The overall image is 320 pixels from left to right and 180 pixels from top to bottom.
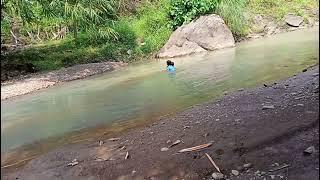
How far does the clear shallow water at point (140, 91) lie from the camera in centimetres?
968

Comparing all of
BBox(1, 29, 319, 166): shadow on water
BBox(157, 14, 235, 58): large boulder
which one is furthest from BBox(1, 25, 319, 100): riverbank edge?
BBox(157, 14, 235, 58): large boulder

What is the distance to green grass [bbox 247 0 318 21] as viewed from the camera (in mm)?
23750

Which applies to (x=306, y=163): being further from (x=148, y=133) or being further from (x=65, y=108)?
(x=65, y=108)

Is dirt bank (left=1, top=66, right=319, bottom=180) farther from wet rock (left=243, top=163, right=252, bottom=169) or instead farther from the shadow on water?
the shadow on water

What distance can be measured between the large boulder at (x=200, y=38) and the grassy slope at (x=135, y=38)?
0.87m

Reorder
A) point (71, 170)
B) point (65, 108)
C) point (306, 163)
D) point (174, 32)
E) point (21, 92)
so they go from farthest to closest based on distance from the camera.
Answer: point (174, 32) < point (21, 92) < point (65, 108) < point (71, 170) < point (306, 163)

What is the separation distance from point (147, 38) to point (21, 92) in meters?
8.20

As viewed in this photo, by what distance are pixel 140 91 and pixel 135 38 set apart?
8.99 m

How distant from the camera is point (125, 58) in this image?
18531mm

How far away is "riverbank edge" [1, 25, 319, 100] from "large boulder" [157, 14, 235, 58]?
2.52 metres

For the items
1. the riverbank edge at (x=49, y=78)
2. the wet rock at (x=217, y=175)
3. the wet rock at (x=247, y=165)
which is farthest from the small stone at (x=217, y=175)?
the riverbank edge at (x=49, y=78)

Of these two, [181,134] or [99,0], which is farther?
[99,0]

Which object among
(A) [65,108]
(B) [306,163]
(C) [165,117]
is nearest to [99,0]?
(A) [65,108]

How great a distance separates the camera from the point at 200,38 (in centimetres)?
1950
